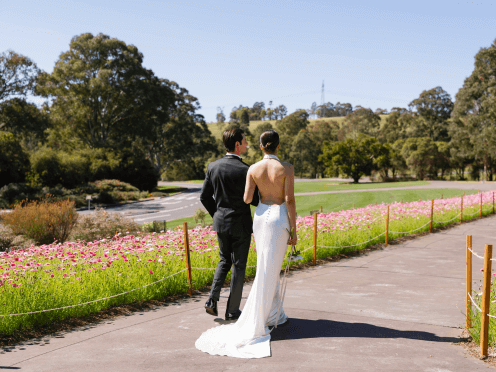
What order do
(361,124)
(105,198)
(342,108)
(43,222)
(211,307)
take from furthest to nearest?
(342,108) < (361,124) < (105,198) < (43,222) < (211,307)

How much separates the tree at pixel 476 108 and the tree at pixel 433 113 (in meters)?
15.8

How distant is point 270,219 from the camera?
4.51m

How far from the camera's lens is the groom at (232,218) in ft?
16.0

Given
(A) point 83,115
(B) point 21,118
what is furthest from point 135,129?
(B) point 21,118

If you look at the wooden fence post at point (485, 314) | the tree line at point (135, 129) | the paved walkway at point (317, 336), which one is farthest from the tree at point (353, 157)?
the wooden fence post at point (485, 314)

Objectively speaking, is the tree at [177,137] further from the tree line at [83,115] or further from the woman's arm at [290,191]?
the woman's arm at [290,191]

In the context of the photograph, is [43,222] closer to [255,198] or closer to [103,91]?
[255,198]

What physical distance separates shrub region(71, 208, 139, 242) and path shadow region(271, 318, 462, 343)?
860 cm

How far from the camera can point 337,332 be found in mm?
4703

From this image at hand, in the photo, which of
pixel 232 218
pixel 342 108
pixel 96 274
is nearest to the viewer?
pixel 232 218

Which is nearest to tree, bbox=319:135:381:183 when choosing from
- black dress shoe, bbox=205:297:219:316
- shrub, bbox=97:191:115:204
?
shrub, bbox=97:191:115:204

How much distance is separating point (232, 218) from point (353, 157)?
62.0 meters

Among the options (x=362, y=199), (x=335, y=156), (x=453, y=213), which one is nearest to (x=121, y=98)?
(x=362, y=199)

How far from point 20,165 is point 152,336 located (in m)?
34.1
